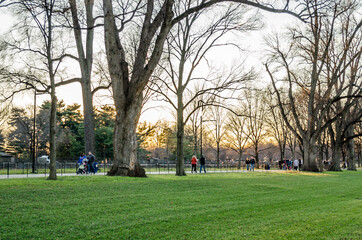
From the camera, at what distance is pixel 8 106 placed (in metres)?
17.8

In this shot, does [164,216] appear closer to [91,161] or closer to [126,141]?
[126,141]

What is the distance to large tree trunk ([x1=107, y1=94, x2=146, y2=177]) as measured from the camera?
51.4 ft

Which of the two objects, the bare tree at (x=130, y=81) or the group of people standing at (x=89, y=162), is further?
the group of people standing at (x=89, y=162)

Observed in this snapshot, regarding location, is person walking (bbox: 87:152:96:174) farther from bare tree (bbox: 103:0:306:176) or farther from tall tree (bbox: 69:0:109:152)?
bare tree (bbox: 103:0:306:176)

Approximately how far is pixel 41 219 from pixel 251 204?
17.7 feet

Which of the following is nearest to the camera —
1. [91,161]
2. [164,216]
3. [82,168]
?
[164,216]

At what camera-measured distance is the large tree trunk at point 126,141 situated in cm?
1566

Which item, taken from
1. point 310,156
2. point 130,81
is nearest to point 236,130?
point 310,156

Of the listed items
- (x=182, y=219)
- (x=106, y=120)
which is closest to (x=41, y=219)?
(x=182, y=219)

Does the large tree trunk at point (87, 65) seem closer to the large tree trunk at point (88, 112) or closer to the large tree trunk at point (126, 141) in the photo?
the large tree trunk at point (88, 112)

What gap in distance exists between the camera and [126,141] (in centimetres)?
1566

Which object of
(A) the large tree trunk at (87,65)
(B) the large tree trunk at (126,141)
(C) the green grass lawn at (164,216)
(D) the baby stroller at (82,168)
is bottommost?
(C) the green grass lawn at (164,216)

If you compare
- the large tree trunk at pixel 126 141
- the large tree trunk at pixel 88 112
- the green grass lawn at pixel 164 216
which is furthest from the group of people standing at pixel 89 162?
the green grass lawn at pixel 164 216

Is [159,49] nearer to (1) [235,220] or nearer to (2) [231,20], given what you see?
(2) [231,20]
